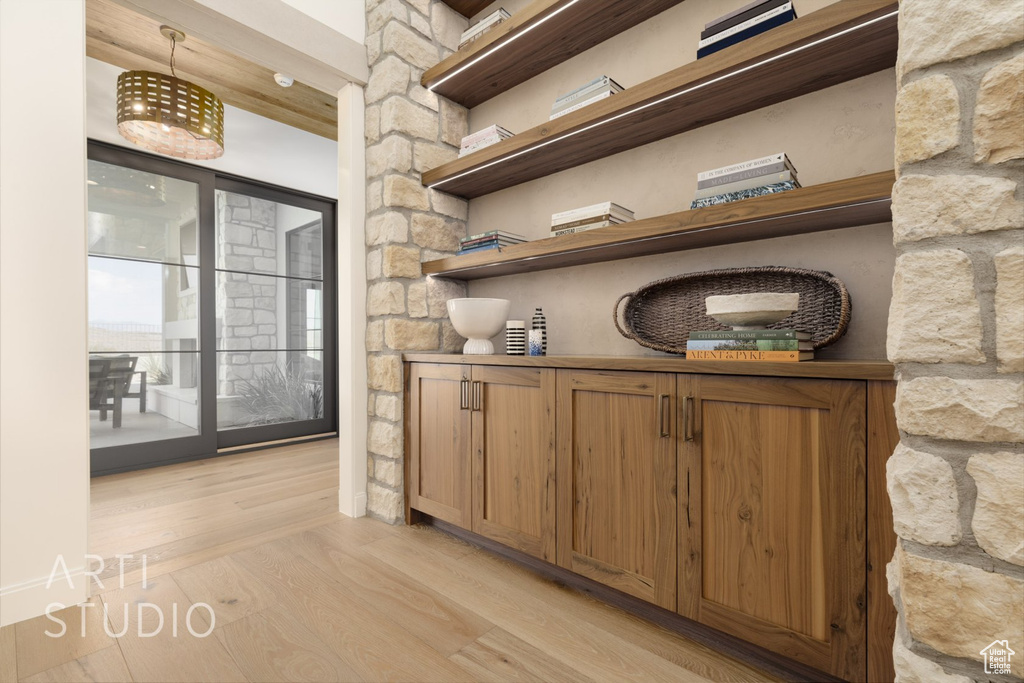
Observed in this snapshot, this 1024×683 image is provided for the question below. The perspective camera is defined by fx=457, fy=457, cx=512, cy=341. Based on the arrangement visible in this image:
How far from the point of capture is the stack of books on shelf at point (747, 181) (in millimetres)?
A: 1331

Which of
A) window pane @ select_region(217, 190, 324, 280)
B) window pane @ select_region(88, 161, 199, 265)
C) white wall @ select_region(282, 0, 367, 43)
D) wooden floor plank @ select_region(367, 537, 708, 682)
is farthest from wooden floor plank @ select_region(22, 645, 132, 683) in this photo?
window pane @ select_region(217, 190, 324, 280)

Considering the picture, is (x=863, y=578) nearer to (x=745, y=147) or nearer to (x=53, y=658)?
(x=745, y=147)

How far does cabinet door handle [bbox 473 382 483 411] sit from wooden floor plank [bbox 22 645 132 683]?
1249 mm

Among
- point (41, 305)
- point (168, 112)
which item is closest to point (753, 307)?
point (41, 305)

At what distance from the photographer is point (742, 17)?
1.40 meters

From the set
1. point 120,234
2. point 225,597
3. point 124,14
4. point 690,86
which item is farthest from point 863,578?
point 120,234

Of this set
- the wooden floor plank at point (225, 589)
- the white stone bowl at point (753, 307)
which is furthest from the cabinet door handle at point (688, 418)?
the wooden floor plank at point (225, 589)

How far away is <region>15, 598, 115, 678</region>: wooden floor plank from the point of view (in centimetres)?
125

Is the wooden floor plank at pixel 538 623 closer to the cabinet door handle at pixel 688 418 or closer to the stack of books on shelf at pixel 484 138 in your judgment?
the cabinet door handle at pixel 688 418

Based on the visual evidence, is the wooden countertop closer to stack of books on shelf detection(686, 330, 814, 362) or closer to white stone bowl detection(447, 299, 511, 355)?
stack of books on shelf detection(686, 330, 814, 362)

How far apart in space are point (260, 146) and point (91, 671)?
3.57m

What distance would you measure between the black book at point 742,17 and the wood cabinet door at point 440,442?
146 cm

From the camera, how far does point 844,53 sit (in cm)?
129

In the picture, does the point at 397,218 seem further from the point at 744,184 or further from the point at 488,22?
the point at 744,184
